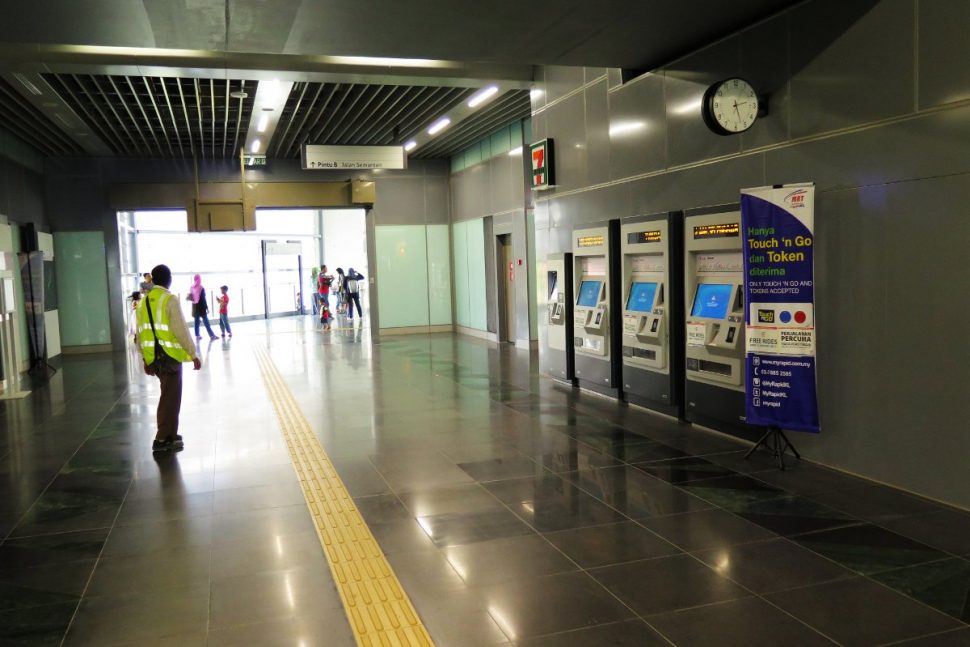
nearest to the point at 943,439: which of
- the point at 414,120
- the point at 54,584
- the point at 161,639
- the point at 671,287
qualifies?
the point at 671,287

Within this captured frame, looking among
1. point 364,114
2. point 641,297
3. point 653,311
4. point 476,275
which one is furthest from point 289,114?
point 653,311

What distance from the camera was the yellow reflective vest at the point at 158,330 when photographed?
6766mm

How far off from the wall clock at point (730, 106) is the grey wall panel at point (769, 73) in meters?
0.10

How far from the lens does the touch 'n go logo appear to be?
5.30 m

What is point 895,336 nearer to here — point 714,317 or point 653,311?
point 714,317

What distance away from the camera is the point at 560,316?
944 cm

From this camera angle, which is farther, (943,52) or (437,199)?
(437,199)

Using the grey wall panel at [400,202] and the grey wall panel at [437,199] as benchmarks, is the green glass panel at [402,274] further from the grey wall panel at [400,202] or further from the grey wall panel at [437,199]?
the grey wall panel at [437,199]

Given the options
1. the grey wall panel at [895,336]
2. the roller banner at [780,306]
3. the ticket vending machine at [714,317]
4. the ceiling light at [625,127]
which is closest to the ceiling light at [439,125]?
the ceiling light at [625,127]

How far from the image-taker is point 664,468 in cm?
566

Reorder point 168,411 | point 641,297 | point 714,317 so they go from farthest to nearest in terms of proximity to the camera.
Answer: point 641,297 < point 168,411 < point 714,317

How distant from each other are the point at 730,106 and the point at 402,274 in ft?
41.0

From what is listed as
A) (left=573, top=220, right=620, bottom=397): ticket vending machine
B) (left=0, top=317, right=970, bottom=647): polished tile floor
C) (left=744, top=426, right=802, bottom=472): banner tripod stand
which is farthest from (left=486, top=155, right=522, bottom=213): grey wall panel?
(left=744, top=426, right=802, bottom=472): banner tripod stand

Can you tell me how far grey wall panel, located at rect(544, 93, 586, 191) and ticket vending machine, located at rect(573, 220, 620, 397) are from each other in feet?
2.41
